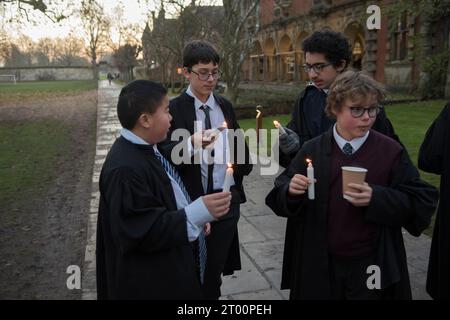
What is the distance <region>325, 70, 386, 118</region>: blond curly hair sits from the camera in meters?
2.36

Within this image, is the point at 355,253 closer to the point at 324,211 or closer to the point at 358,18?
the point at 324,211

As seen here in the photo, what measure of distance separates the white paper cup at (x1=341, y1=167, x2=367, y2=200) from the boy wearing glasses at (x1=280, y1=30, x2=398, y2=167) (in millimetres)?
763

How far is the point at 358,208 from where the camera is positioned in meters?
2.40

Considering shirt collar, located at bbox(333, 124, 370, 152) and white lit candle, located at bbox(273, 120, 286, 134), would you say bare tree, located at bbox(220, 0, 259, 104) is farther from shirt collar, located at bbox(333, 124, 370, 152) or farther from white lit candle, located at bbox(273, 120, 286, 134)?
shirt collar, located at bbox(333, 124, 370, 152)

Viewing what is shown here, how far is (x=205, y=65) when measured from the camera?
3.21m

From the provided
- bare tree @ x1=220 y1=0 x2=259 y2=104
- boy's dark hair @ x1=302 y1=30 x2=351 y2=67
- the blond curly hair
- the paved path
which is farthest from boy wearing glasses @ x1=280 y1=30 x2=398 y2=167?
bare tree @ x1=220 y1=0 x2=259 y2=104

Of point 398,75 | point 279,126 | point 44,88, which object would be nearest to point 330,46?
point 279,126

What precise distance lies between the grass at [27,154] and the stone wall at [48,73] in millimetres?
81046

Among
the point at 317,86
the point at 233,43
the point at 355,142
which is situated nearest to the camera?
the point at 355,142

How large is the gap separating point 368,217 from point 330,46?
1.27 metres

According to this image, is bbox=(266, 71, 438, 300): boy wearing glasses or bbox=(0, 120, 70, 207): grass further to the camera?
bbox=(0, 120, 70, 207): grass

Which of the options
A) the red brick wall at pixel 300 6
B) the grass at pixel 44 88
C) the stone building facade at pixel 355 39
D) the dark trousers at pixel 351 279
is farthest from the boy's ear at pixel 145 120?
the grass at pixel 44 88

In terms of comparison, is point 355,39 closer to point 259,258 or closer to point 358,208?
point 259,258

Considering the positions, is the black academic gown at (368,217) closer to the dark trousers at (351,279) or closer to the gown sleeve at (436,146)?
the dark trousers at (351,279)
